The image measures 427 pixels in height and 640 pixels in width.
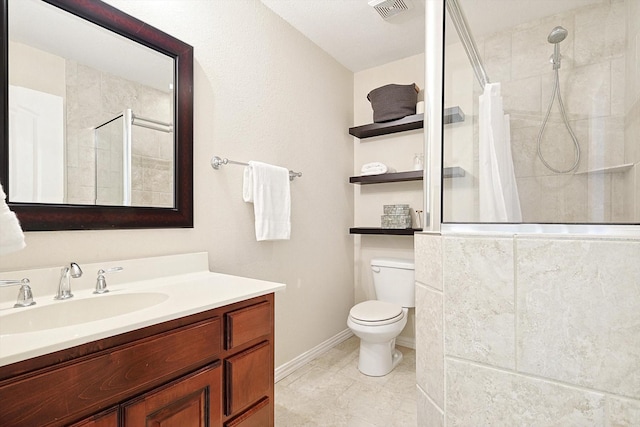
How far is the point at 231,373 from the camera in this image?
1125mm

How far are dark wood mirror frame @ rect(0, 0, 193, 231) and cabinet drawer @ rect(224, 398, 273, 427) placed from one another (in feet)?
2.84

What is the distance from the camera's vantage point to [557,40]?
1.25 meters

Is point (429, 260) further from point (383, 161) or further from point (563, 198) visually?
point (383, 161)

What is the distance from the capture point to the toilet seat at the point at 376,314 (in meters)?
2.03

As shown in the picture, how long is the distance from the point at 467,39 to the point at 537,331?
112 centimetres

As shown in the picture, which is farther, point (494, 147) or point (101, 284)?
point (494, 147)

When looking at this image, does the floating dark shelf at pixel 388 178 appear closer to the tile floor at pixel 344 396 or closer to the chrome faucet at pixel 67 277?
the tile floor at pixel 344 396

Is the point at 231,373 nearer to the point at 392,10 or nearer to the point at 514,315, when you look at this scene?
the point at 514,315

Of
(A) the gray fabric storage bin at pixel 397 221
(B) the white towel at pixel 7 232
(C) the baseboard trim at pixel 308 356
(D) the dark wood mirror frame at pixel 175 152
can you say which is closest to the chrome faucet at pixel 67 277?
(D) the dark wood mirror frame at pixel 175 152

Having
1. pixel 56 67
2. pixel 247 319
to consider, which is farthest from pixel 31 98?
pixel 247 319

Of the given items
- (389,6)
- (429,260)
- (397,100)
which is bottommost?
(429,260)

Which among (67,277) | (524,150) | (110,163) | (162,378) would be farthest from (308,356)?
(524,150)

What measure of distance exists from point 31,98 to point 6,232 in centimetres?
66

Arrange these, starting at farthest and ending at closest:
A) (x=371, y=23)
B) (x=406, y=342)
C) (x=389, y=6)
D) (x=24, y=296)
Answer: (x=406, y=342)
(x=371, y=23)
(x=389, y=6)
(x=24, y=296)
